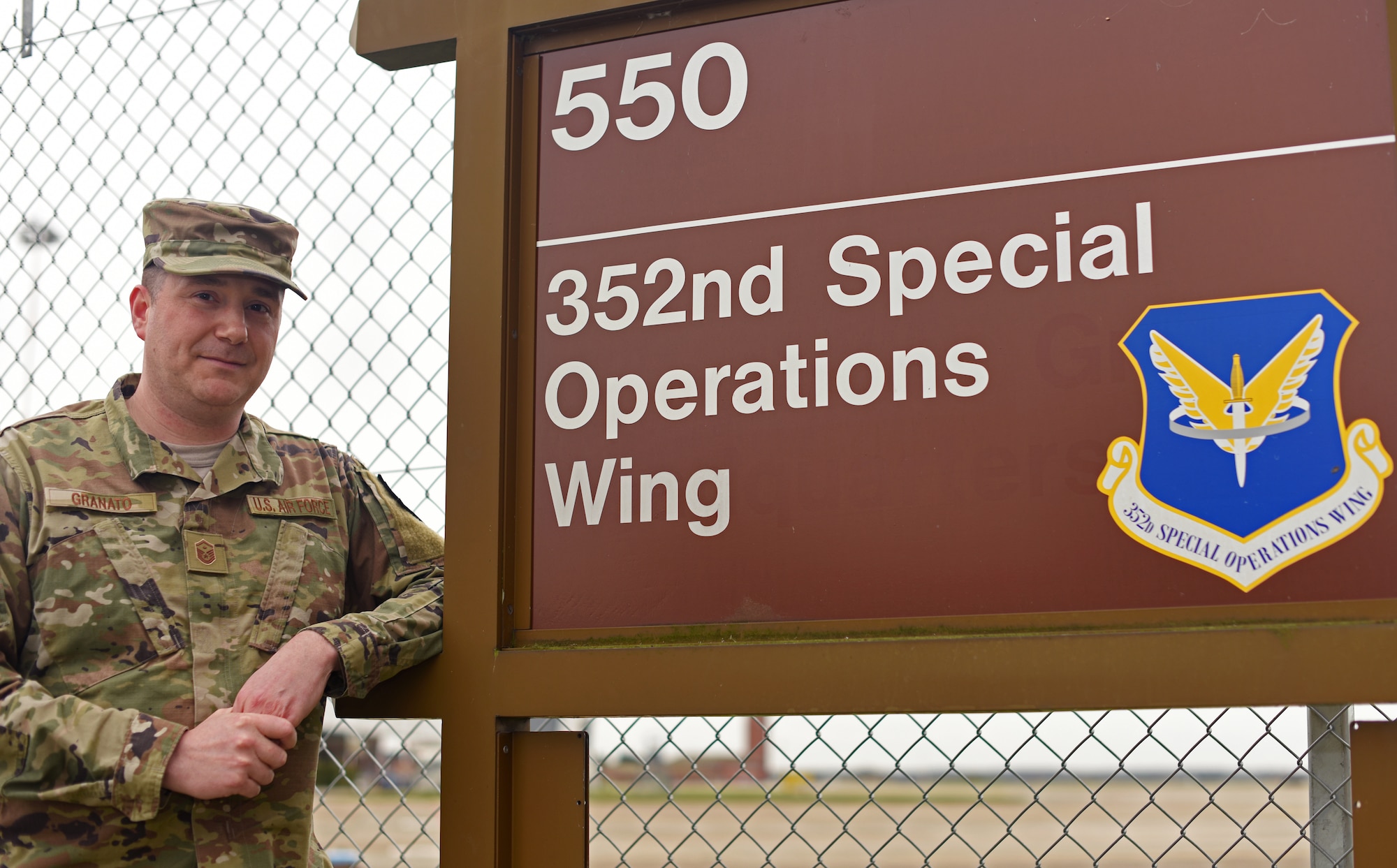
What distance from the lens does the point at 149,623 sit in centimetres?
203

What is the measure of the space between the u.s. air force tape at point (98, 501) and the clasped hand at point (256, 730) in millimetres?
358

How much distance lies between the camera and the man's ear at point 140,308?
2230 mm

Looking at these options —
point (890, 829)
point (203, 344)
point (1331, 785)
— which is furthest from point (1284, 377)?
point (890, 829)

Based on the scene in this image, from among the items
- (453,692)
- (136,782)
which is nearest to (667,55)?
(453,692)

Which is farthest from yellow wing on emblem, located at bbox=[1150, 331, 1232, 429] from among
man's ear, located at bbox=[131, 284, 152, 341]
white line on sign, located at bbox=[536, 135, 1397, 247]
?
man's ear, located at bbox=[131, 284, 152, 341]

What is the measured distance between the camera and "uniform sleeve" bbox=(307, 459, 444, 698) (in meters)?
2.16

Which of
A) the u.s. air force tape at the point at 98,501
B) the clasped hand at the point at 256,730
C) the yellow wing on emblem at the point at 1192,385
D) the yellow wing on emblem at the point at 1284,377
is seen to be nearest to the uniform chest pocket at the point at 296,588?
the clasped hand at the point at 256,730

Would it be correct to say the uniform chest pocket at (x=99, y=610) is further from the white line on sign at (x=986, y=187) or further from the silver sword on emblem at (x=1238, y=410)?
the silver sword on emblem at (x=1238, y=410)

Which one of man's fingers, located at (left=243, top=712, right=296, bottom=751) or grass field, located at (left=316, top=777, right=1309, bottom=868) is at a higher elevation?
man's fingers, located at (left=243, top=712, right=296, bottom=751)

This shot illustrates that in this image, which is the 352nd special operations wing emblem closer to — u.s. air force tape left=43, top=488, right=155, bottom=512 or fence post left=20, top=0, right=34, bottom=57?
u.s. air force tape left=43, top=488, right=155, bottom=512

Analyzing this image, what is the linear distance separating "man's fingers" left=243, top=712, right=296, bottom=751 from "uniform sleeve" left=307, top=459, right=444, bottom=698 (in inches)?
7.3

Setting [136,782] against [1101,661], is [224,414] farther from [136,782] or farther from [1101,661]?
[1101,661]

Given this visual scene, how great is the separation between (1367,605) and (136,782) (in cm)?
179

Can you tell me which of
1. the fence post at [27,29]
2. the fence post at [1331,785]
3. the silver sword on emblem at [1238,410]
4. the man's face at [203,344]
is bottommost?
the fence post at [1331,785]
